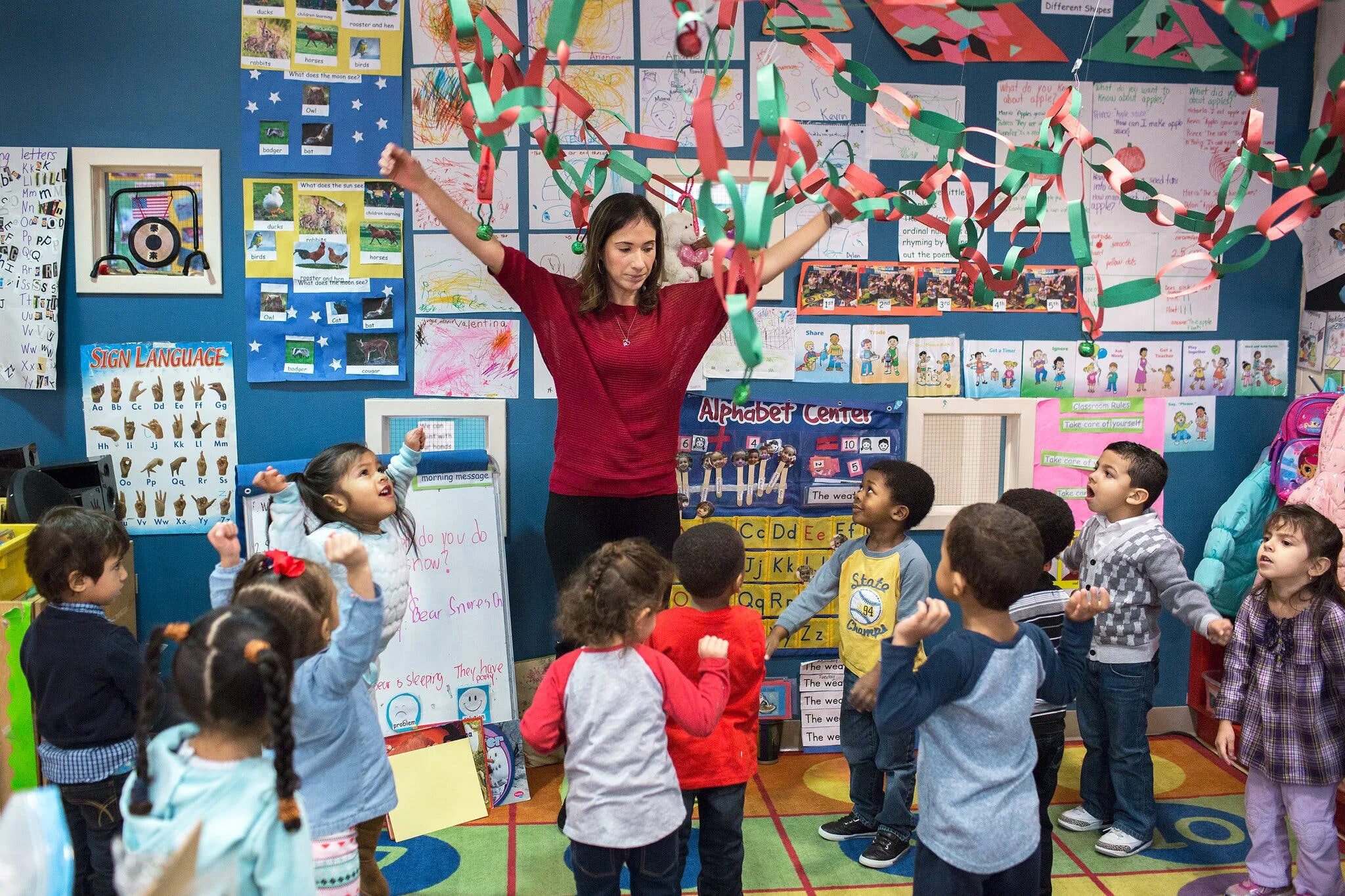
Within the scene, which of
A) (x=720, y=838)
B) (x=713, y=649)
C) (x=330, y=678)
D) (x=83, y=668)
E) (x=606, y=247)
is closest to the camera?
(x=330, y=678)

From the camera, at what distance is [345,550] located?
160cm

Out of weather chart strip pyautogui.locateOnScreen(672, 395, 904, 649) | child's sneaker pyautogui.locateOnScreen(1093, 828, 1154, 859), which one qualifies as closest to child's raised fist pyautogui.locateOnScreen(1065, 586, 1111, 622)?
child's sneaker pyautogui.locateOnScreen(1093, 828, 1154, 859)

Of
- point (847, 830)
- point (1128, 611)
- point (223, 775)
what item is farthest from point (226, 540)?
point (1128, 611)

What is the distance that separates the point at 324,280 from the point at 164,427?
660 mm

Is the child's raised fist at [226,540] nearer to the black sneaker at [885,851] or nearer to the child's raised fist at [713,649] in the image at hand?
the child's raised fist at [713,649]

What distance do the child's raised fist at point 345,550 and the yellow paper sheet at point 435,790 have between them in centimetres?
142

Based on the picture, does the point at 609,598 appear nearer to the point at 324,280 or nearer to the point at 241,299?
the point at 324,280

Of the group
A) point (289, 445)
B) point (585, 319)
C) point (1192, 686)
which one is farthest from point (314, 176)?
point (1192, 686)

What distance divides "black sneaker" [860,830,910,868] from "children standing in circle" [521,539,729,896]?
3.14 feet

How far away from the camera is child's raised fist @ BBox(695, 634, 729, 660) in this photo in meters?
1.87

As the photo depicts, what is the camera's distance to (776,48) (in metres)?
3.17

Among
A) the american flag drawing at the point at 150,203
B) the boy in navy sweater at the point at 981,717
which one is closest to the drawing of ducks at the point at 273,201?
the american flag drawing at the point at 150,203

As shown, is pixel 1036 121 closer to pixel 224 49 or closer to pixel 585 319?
pixel 585 319

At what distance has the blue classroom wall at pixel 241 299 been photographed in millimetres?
3025
